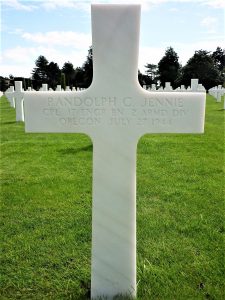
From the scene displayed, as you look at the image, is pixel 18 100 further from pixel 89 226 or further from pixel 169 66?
pixel 169 66

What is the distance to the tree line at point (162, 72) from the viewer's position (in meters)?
47.0

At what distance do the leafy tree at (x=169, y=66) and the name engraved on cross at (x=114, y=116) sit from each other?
5138cm

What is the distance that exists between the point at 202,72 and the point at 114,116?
4795 centimetres

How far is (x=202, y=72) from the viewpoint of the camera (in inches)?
1861

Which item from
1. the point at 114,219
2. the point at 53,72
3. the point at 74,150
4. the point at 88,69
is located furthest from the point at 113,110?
the point at 53,72

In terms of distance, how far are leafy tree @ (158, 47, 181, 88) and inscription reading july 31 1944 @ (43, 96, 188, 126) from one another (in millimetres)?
51367

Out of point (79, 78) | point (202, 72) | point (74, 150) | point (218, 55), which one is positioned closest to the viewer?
point (74, 150)

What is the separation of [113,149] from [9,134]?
7085 millimetres

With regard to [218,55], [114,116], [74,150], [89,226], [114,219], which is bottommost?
[89,226]

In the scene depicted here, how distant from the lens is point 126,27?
201 cm

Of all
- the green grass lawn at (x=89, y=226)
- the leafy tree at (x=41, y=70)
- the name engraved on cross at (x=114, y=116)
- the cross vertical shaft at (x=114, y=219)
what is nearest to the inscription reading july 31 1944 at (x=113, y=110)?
the name engraved on cross at (x=114, y=116)

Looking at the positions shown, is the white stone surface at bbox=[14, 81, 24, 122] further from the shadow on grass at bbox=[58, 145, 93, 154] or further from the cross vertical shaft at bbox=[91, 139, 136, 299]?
the cross vertical shaft at bbox=[91, 139, 136, 299]

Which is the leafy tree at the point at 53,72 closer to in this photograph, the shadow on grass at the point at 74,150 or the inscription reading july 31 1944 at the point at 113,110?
the shadow on grass at the point at 74,150

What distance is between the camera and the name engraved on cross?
2025 mm
